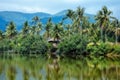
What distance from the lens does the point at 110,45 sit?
79875 mm

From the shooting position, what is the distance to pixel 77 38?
89.5 meters

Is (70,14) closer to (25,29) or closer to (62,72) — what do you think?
(25,29)

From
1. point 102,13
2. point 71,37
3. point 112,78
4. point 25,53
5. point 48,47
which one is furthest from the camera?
point 25,53

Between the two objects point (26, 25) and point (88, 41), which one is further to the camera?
point (26, 25)

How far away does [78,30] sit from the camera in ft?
333

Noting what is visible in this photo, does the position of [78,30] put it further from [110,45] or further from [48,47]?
[110,45]

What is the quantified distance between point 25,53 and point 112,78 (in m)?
75.0

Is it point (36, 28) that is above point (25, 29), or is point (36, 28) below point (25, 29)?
above

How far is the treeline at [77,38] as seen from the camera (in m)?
82.2

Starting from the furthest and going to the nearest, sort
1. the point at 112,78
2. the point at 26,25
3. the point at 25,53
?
the point at 26,25 → the point at 25,53 → the point at 112,78

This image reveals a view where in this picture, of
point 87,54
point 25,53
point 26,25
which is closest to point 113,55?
point 87,54

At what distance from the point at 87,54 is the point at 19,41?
109 ft

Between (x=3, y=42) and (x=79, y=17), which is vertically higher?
(x=79, y=17)

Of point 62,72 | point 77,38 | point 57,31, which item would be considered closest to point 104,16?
point 77,38
